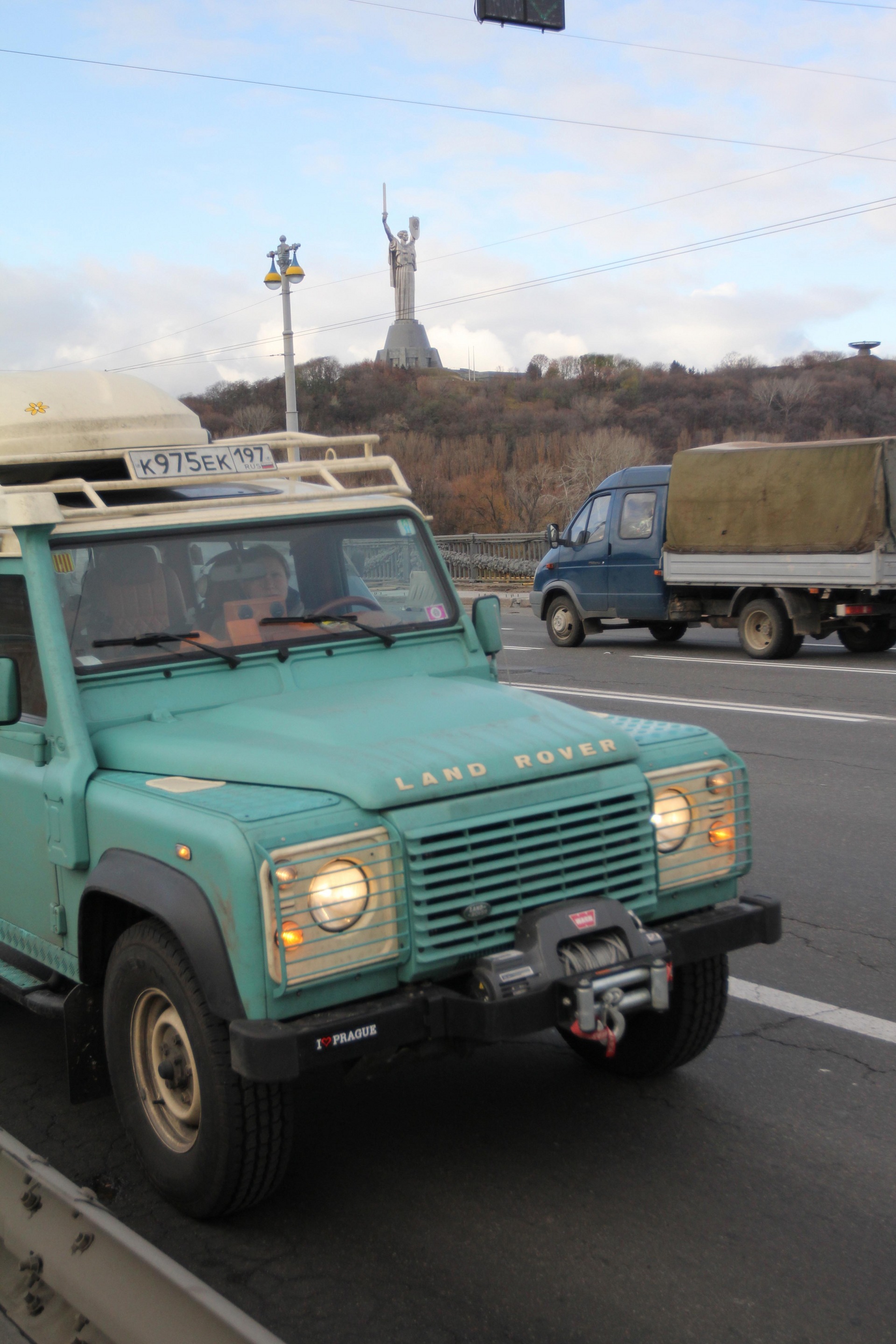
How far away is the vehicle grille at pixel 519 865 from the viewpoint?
10.8ft

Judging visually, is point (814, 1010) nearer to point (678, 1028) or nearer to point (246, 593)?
point (678, 1028)

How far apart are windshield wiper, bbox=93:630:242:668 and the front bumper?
4.66ft

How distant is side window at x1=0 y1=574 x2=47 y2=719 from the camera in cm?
414

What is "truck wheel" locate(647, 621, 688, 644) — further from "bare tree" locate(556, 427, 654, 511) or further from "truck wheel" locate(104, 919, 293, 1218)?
"bare tree" locate(556, 427, 654, 511)

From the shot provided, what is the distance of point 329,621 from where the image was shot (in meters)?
4.61

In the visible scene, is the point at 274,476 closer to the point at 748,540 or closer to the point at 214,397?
the point at 748,540

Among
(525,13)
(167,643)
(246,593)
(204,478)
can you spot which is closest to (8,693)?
(167,643)

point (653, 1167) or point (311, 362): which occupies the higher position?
point (311, 362)

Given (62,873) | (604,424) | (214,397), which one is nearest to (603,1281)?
(62,873)

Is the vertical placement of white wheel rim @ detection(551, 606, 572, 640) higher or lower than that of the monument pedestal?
lower

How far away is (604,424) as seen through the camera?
7538cm

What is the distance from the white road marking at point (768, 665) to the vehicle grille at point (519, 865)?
40.7 ft

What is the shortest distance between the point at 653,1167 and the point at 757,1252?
51 centimetres

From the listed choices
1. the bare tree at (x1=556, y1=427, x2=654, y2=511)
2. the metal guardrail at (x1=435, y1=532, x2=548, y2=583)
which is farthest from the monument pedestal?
the metal guardrail at (x1=435, y1=532, x2=548, y2=583)
